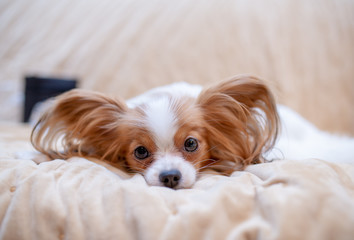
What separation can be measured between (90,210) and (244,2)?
3.12 m

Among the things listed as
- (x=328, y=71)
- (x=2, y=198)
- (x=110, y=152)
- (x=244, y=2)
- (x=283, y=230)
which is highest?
(x=244, y=2)

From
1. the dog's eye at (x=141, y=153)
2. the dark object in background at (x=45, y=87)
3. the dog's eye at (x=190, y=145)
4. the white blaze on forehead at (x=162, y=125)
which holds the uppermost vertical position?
the white blaze on forehead at (x=162, y=125)

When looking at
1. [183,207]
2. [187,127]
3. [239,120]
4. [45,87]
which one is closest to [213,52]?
[239,120]

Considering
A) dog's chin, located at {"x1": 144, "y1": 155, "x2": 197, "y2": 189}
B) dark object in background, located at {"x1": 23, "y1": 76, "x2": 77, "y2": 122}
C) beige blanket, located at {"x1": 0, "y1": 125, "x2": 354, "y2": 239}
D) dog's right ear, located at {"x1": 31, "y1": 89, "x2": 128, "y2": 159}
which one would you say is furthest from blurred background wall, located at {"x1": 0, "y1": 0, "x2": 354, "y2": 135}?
beige blanket, located at {"x1": 0, "y1": 125, "x2": 354, "y2": 239}

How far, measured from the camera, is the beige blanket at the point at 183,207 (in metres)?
0.78

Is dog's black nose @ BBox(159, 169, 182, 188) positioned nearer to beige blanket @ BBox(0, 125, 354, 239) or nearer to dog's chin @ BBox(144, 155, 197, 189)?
→ dog's chin @ BBox(144, 155, 197, 189)

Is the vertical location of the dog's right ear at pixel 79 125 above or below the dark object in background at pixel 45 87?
above

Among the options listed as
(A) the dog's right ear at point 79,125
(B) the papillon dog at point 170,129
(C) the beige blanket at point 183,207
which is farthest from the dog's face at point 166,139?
(C) the beige blanket at point 183,207

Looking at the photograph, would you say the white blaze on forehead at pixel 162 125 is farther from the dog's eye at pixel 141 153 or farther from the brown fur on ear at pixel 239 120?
the brown fur on ear at pixel 239 120

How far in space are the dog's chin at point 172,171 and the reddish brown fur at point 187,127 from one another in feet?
0.23

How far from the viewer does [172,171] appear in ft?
4.55

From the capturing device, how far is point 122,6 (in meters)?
3.56

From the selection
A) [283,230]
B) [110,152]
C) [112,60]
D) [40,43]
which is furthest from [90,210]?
[40,43]

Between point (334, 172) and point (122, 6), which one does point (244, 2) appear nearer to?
point (122, 6)
